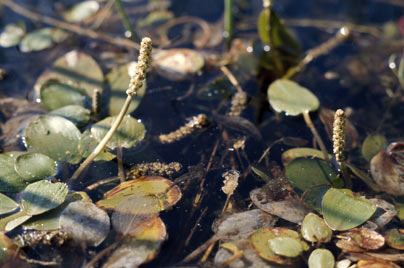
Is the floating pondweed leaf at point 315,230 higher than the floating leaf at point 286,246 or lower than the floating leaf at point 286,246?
higher

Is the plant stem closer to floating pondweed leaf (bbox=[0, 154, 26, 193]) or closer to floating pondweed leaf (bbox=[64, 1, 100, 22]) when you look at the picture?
floating pondweed leaf (bbox=[0, 154, 26, 193])

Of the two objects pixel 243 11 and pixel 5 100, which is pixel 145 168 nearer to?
pixel 5 100

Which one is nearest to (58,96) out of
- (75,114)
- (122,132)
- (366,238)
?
(75,114)

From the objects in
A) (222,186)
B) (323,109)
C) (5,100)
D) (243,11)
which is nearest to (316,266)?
(222,186)

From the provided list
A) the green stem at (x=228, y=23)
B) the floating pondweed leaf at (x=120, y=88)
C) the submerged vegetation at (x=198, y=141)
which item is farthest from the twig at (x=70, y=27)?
the green stem at (x=228, y=23)

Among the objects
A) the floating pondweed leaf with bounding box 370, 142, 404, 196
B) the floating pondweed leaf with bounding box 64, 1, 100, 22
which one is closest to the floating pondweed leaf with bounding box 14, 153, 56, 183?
the floating pondweed leaf with bounding box 64, 1, 100, 22

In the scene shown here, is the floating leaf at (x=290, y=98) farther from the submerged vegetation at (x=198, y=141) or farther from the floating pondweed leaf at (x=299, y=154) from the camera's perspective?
the floating pondweed leaf at (x=299, y=154)

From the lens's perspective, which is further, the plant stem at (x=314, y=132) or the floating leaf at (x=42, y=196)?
the plant stem at (x=314, y=132)
